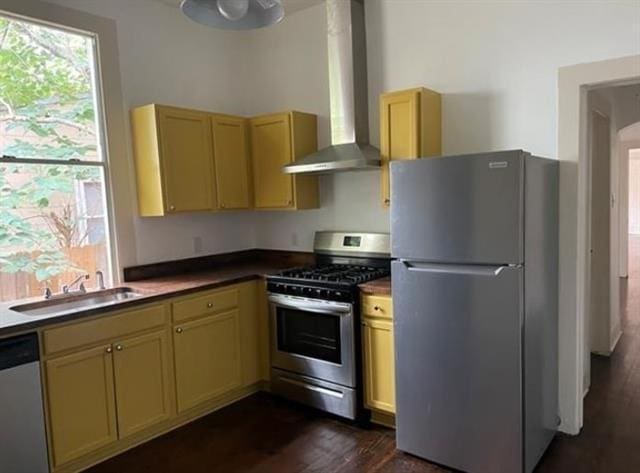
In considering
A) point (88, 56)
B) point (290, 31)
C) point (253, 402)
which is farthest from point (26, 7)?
point (253, 402)

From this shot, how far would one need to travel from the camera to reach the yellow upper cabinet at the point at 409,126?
3062 mm

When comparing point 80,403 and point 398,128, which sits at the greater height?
point 398,128

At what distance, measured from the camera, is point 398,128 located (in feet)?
10.3

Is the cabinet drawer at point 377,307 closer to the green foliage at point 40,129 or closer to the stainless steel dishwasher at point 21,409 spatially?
the stainless steel dishwasher at point 21,409

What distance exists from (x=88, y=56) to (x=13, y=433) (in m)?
2.44

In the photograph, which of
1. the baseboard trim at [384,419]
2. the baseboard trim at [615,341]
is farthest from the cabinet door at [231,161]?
the baseboard trim at [615,341]

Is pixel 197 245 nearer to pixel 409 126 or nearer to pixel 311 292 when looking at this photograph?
pixel 311 292

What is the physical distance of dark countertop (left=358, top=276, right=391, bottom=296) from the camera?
292 centimetres

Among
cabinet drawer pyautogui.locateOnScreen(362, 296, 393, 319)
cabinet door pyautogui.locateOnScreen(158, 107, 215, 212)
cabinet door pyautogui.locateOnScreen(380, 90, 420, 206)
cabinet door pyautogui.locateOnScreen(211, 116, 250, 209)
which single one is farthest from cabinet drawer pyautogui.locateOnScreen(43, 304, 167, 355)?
cabinet door pyautogui.locateOnScreen(380, 90, 420, 206)

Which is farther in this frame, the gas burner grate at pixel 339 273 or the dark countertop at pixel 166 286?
the gas burner grate at pixel 339 273

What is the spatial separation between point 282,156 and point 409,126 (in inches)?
46.0

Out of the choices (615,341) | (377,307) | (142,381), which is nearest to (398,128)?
(377,307)

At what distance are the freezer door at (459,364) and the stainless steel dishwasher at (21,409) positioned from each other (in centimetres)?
192

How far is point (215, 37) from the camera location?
412 cm
